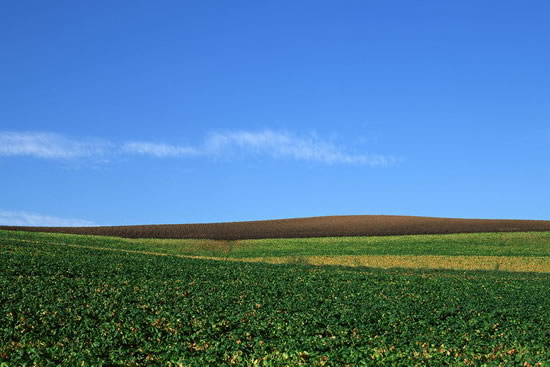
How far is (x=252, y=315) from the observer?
77.2 feet

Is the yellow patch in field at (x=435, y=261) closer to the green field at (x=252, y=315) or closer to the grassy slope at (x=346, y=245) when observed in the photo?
the grassy slope at (x=346, y=245)

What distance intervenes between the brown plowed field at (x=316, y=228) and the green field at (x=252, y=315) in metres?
39.4

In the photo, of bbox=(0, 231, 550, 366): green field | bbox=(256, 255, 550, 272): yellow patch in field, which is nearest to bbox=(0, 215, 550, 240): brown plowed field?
bbox=(256, 255, 550, 272): yellow patch in field

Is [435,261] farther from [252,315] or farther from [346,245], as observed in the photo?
[252,315]

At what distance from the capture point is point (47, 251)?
46.0 m

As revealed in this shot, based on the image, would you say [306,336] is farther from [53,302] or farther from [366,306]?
[53,302]

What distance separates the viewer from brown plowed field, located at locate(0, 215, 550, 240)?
270 feet

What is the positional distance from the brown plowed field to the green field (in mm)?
39437

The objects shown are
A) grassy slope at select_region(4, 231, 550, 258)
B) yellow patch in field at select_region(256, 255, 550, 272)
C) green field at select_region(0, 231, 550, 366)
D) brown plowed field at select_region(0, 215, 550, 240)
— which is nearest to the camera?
green field at select_region(0, 231, 550, 366)

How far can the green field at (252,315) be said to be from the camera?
1802 centimetres

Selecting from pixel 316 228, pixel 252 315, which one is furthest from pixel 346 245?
pixel 252 315

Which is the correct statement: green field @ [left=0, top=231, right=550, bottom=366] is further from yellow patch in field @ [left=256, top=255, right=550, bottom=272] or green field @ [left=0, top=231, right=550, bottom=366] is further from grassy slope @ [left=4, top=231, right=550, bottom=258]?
grassy slope @ [left=4, top=231, right=550, bottom=258]

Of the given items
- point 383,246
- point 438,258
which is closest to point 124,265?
point 438,258

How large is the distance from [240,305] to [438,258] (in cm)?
3768
